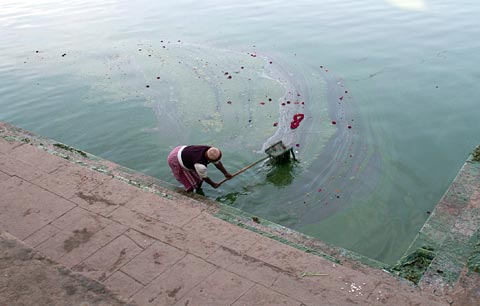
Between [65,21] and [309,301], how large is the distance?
13.5 meters

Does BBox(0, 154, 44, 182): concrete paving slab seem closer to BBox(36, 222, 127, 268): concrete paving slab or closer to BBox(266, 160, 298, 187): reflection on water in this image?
BBox(36, 222, 127, 268): concrete paving slab

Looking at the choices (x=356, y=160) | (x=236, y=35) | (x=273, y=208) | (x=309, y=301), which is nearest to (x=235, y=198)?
(x=273, y=208)

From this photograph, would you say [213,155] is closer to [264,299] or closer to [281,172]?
[281,172]

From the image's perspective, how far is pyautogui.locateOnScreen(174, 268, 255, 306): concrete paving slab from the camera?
3543 mm

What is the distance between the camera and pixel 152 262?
157 inches

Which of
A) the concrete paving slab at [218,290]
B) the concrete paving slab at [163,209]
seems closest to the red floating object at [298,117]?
the concrete paving slab at [163,209]

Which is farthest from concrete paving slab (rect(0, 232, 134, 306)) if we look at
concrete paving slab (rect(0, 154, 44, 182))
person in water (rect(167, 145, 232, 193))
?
person in water (rect(167, 145, 232, 193))

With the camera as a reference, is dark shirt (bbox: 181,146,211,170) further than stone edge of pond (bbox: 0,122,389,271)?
Yes

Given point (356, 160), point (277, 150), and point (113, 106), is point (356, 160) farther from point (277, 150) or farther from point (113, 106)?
point (113, 106)

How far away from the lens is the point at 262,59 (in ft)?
33.1

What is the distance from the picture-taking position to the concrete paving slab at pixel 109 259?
12.8 ft

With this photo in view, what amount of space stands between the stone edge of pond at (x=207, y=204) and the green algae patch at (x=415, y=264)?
14 centimetres

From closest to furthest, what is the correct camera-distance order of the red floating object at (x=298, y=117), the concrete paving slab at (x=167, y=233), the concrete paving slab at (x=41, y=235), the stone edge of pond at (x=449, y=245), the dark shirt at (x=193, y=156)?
the stone edge of pond at (x=449, y=245) → the concrete paving slab at (x=167, y=233) → the concrete paving slab at (x=41, y=235) → the dark shirt at (x=193, y=156) → the red floating object at (x=298, y=117)

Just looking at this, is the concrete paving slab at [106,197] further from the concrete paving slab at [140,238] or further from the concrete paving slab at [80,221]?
the concrete paving slab at [140,238]
